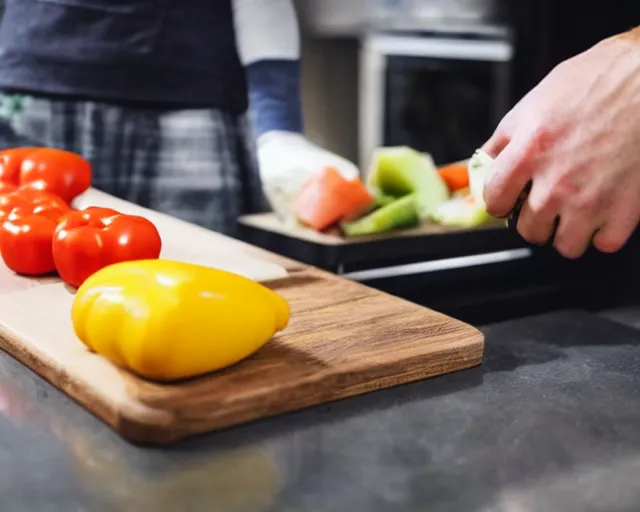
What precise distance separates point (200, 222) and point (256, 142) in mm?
172

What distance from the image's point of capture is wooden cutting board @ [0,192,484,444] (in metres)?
0.58

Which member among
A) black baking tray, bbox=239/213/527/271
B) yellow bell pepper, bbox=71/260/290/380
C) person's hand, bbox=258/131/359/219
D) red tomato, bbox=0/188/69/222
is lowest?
black baking tray, bbox=239/213/527/271

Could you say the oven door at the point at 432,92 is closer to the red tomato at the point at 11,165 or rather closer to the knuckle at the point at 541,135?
the red tomato at the point at 11,165

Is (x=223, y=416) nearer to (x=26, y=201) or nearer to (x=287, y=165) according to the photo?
(x=26, y=201)

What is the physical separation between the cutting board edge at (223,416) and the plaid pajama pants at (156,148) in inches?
33.5

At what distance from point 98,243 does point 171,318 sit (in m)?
0.26

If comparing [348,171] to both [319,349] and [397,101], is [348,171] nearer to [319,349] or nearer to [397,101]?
[319,349]

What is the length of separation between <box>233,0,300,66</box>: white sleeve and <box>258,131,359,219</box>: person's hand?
15 cm

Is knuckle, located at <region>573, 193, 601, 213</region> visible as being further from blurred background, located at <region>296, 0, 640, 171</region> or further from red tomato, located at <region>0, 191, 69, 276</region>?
blurred background, located at <region>296, 0, 640, 171</region>

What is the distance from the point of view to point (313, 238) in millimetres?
1212

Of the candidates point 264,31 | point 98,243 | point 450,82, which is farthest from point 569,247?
point 450,82

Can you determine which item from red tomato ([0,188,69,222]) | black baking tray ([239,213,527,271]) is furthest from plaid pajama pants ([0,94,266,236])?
red tomato ([0,188,69,222])

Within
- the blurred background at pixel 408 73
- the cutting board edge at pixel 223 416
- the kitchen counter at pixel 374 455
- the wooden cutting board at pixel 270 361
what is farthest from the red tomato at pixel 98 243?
the blurred background at pixel 408 73

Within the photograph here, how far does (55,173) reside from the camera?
3.72 feet
